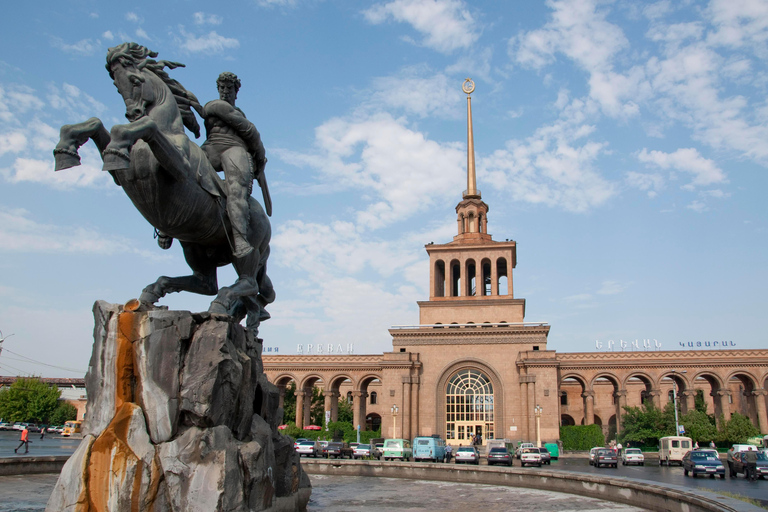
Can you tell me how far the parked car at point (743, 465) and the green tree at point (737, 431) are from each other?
21.7 meters

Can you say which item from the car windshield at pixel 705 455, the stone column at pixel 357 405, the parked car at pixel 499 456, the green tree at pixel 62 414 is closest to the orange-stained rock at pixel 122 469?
the car windshield at pixel 705 455

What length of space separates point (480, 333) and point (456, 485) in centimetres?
3458

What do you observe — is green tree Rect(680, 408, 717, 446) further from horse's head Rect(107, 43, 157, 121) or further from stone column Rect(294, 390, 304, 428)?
horse's head Rect(107, 43, 157, 121)

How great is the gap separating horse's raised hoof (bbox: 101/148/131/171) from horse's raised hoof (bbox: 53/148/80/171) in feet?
0.99

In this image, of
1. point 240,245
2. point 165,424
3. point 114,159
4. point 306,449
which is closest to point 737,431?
point 306,449

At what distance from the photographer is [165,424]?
20.5 feet

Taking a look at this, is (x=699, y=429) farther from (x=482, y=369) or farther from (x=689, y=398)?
(x=482, y=369)

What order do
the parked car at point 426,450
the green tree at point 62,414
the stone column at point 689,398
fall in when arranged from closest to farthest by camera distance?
the parked car at point 426,450
the stone column at point 689,398
the green tree at point 62,414

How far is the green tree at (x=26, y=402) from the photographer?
6594cm

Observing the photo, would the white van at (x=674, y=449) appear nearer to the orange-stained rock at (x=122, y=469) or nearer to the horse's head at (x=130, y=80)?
the orange-stained rock at (x=122, y=469)

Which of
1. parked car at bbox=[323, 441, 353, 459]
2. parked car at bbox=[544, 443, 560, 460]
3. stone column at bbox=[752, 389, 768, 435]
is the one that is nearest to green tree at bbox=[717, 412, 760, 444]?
stone column at bbox=[752, 389, 768, 435]

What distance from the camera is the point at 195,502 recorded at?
5.95 metres

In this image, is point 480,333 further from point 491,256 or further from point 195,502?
point 195,502

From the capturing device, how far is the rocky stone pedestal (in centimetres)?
592
